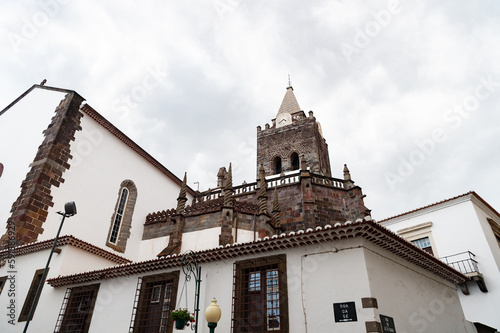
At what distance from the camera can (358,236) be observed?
26.6 feet

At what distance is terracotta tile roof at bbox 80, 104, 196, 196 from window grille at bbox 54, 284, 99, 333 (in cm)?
1098

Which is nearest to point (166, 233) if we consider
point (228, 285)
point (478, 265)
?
point (228, 285)

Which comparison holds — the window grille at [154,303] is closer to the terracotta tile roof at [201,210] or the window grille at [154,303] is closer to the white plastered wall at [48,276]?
the white plastered wall at [48,276]

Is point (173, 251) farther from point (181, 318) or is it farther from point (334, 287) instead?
point (334, 287)

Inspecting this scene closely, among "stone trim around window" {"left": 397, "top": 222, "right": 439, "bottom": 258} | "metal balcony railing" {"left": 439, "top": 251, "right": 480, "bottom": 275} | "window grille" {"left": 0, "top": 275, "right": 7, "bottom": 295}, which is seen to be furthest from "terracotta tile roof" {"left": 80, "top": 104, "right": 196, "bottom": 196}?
"metal balcony railing" {"left": 439, "top": 251, "right": 480, "bottom": 275}

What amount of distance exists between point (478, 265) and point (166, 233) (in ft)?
57.6

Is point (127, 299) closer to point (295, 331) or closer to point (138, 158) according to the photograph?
point (295, 331)

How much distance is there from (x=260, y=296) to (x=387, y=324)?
3.24 m

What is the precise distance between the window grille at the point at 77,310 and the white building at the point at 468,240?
15.6 metres

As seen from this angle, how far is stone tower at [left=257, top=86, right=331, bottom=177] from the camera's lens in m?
32.0

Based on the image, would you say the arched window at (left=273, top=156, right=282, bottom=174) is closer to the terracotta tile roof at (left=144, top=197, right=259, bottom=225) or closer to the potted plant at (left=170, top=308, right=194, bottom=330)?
the terracotta tile roof at (left=144, top=197, right=259, bottom=225)

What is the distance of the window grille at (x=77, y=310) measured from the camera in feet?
37.2

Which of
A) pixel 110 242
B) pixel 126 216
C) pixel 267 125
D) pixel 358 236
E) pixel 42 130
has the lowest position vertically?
pixel 358 236

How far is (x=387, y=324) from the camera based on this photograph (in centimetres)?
742
